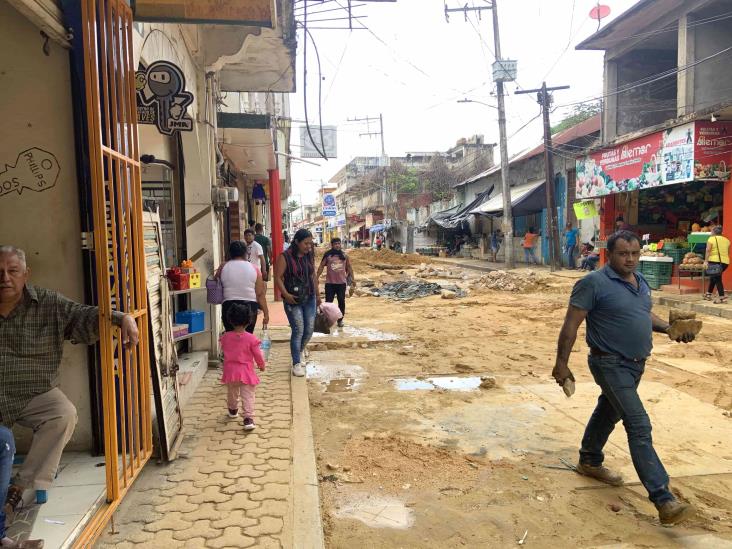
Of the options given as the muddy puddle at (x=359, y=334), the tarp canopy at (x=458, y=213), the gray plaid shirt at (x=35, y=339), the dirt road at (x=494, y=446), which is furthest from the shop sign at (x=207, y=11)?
the tarp canopy at (x=458, y=213)

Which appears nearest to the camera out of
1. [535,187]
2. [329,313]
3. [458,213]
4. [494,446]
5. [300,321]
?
[494,446]

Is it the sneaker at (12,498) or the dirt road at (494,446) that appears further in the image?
the dirt road at (494,446)

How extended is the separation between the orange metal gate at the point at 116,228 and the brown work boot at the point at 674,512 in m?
3.17

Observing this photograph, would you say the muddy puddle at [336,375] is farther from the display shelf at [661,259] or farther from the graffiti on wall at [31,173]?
the display shelf at [661,259]

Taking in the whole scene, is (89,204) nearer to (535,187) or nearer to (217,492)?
(217,492)

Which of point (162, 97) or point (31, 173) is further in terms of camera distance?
point (162, 97)

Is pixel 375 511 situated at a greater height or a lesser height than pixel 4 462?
lesser

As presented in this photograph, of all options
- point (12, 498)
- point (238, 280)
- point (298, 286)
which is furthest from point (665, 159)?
point (12, 498)

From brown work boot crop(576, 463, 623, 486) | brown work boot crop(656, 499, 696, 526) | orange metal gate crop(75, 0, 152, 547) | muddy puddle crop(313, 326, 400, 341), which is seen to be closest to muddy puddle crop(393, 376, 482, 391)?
brown work boot crop(576, 463, 623, 486)

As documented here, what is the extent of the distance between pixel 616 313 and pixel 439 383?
3.26 meters

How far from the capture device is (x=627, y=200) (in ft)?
57.4

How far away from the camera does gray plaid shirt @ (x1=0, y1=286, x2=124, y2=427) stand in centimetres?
276

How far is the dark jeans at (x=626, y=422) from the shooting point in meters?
3.17

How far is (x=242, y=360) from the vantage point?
4.68 metres
